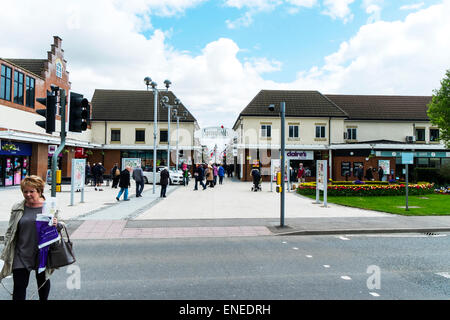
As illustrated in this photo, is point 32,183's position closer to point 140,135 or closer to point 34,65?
point 34,65

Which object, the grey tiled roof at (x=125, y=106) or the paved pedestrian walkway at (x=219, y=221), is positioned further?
the grey tiled roof at (x=125, y=106)

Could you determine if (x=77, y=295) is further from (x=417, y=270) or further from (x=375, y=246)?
(x=375, y=246)

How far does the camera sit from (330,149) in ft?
127

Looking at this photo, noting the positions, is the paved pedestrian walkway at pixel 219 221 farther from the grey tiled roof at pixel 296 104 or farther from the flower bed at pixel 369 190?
the grey tiled roof at pixel 296 104

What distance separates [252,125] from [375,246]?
1227 inches

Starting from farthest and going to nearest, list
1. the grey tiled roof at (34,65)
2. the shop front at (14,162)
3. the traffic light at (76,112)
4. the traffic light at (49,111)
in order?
the grey tiled roof at (34,65)
the shop front at (14,162)
the traffic light at (76,112)
the traffic light at (49,111)

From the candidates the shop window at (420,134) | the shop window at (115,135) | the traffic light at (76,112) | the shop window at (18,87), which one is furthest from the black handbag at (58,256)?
the shop window at (420,134)

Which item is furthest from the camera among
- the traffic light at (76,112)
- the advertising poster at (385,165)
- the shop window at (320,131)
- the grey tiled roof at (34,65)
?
the shop window at (320,131)

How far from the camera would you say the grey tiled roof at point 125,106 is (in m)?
43.1

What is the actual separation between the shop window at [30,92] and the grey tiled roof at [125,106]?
1373 centimetres

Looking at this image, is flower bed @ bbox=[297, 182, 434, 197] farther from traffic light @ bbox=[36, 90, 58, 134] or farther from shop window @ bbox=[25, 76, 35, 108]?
shop window @ bbox=[25, 76, 35, 108]

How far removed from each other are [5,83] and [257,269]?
2530 cm

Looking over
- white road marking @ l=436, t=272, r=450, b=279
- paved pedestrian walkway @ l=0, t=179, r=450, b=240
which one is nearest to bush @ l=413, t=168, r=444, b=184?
paved pedestrian walkway @ l=0, t=179, r=450, b=240
